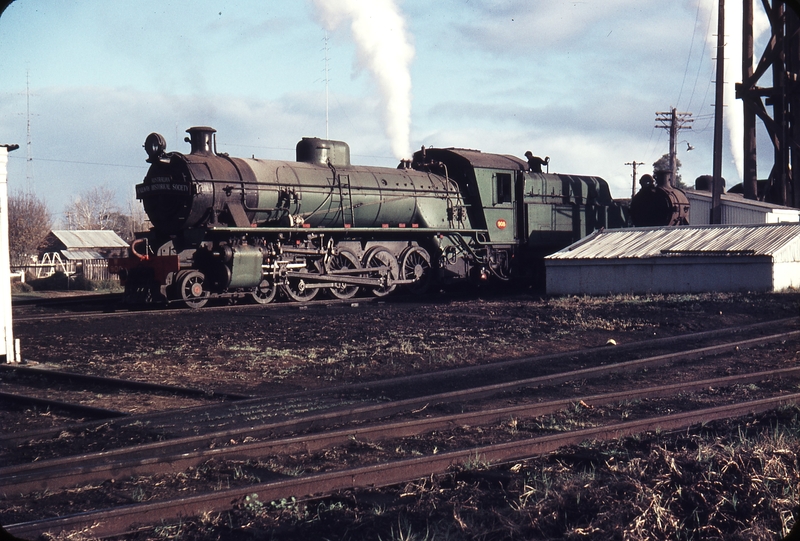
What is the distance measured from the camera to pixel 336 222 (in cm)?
1836

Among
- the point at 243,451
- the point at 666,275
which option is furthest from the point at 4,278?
the point at 666,275

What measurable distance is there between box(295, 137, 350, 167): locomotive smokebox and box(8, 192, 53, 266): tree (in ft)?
89.7

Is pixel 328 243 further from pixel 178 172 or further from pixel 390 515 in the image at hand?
pixel 390 515

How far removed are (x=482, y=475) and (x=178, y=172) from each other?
43.1 feet

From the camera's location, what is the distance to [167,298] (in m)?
15.7

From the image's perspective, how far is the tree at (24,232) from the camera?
4781 cm

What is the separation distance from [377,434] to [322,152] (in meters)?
14.2

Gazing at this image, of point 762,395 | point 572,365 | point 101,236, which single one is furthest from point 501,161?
point 101,236

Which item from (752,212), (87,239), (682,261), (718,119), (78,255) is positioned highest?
(718,119)

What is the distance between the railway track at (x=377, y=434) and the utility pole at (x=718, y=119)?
47.2 feet

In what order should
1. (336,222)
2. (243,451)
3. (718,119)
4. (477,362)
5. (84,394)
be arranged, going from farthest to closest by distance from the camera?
(718,119), (336,222), (477,362), (84,394), (243,451)

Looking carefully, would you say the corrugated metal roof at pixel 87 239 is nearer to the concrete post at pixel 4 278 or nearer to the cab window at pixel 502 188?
the cab window at pixel 502 188

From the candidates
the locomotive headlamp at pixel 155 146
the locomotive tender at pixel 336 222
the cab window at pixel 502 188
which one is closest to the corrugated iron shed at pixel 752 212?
the locomotive tender at pixel 336 222

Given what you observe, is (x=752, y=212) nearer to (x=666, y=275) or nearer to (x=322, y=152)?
(x=666, y=275)
